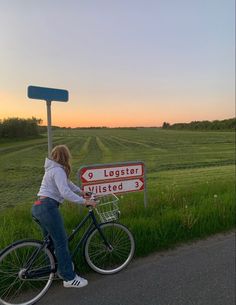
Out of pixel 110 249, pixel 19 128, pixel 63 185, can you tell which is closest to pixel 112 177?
pixel 110 249

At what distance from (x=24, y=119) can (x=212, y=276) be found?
30.1 metres

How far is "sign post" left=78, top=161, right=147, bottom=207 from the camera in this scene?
4.86m

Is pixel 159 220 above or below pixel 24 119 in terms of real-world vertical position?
below

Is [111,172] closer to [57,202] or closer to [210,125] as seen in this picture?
[57,202]

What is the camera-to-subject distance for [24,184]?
10.9m

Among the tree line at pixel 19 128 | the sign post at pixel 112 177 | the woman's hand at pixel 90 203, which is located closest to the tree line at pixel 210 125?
the tree line at pixel 19 128

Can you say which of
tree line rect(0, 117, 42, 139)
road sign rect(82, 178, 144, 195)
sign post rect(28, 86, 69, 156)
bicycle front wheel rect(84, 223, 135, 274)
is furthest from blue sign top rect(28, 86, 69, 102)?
tree line rect(0, 117, 42, 139)

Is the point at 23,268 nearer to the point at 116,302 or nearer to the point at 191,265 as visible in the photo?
the point at 116,302

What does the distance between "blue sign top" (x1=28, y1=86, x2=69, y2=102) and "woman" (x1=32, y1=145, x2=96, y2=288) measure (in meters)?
1.50

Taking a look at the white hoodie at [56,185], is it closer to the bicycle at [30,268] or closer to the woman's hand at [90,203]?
the woman's hand at [90,203]

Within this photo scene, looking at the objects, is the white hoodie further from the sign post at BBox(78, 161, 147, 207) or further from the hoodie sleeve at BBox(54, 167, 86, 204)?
the sign post at BBox(78, 161, 147, 207)

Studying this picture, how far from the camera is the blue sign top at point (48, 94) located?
14.5 feet

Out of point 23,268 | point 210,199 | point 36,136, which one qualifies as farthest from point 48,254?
point 36,136

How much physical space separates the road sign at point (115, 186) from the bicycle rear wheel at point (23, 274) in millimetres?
1633
